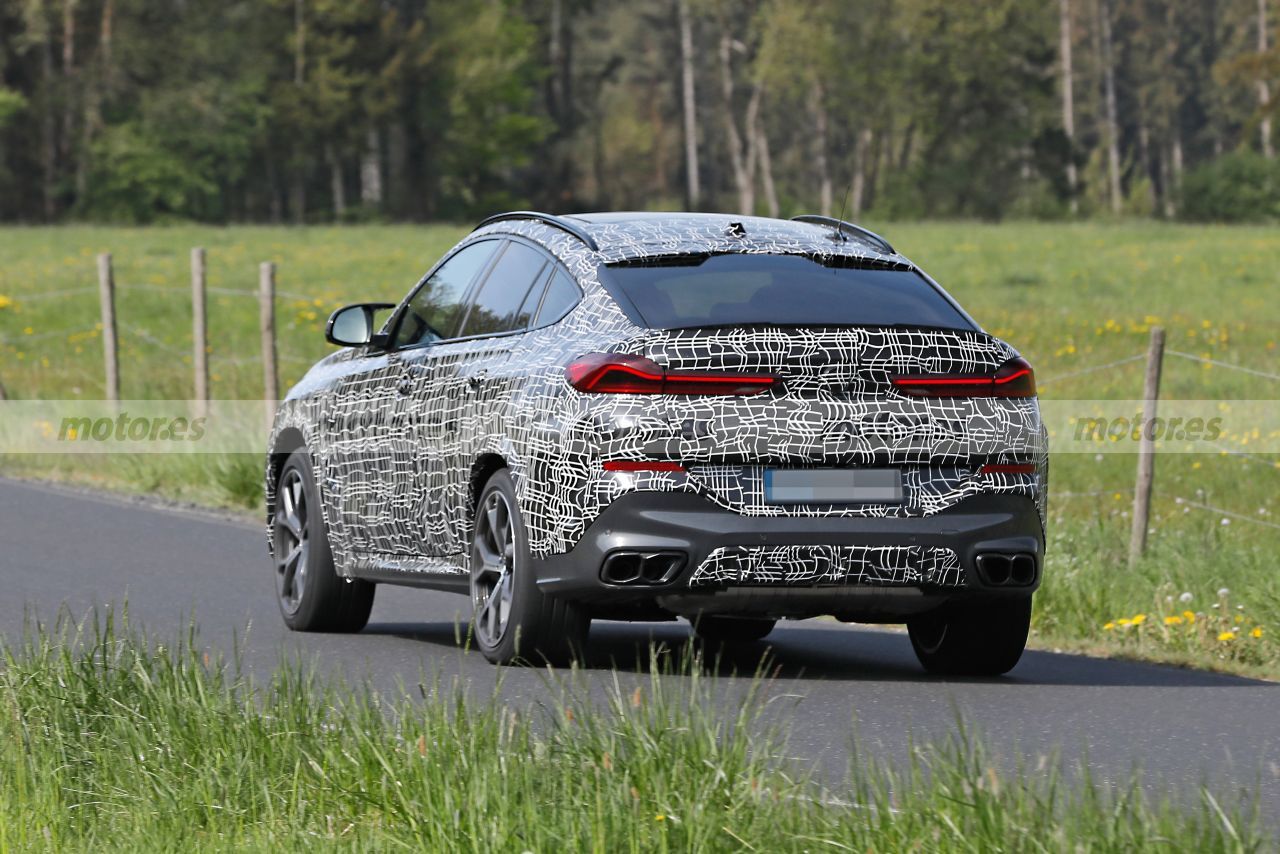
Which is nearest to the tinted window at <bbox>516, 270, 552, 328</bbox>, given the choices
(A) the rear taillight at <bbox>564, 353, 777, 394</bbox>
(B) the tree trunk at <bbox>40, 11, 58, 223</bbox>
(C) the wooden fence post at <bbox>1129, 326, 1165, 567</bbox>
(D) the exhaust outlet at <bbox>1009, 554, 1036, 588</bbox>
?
(A) the rear taillight at <bbox>564, 353, 777, 394</bbox>

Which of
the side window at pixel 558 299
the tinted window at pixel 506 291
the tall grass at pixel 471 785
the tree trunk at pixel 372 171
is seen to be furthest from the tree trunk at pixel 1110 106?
the tall grass at pixel 471 785

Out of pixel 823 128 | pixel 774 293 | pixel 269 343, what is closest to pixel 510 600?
pixel 774 293

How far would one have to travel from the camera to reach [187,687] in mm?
6758

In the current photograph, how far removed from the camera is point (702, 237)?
9047 millimetres

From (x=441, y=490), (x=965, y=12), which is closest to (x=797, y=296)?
(x=441, y=490)

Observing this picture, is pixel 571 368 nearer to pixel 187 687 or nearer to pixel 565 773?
pixel 187 687

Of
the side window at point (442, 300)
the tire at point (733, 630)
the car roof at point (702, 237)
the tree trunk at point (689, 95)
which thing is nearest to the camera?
the car roof at point (702, 237)

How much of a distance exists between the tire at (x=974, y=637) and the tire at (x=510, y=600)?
1465 millimetres

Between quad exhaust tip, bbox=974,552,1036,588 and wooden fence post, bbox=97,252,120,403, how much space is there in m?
16.4

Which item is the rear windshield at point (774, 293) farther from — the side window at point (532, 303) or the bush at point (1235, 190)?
the bush at point (1235, 190)

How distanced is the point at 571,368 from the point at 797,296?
0.91 m

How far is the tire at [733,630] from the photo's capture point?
421 inches

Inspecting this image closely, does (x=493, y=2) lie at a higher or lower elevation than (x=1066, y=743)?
higher

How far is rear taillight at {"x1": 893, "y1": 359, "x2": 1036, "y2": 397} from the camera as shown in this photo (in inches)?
327
